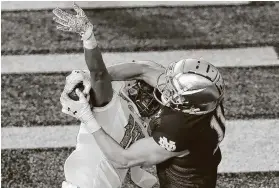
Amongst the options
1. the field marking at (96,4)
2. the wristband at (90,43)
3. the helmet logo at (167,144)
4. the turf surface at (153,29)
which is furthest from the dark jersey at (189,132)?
the field marking at (96,4)

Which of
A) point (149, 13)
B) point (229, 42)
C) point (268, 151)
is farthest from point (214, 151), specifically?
point (149, 13)

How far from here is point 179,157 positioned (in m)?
3.59

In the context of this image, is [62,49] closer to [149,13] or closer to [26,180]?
[149,13]

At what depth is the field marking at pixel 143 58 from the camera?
18.1ft

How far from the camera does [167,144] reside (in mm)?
3428

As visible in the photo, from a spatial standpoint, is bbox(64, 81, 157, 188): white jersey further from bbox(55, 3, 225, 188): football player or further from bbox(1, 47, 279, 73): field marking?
bbox(1, 47, 279, 73): field marking

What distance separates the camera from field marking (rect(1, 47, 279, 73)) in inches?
217

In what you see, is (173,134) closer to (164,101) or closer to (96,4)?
(164,101)

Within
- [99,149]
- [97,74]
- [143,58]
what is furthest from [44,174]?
[143,58]

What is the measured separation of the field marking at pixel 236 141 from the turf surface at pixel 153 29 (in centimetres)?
97

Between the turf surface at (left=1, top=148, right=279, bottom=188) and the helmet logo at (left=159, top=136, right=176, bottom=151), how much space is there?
1240 mm

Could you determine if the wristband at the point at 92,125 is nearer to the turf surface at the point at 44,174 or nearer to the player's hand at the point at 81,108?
the player's hand at the point at 81,108

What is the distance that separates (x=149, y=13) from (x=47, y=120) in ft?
5.50

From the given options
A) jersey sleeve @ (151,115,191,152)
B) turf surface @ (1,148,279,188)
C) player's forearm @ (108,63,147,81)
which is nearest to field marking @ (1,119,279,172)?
turf surface @ (1,148,279,188)
